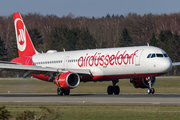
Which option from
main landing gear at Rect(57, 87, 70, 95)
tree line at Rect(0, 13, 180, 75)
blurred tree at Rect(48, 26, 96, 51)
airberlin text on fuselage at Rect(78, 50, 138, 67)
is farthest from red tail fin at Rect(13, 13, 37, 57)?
blurred tree at Rect(48, 26, 96, 51)

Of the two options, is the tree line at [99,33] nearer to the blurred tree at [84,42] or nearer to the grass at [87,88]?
the blurred tree at [84,42]

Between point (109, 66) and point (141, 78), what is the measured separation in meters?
3.54

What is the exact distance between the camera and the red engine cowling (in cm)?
3134

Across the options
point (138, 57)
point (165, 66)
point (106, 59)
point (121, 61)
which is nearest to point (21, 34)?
point (106, 59)

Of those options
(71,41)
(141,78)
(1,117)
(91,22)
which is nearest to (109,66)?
(141,78)

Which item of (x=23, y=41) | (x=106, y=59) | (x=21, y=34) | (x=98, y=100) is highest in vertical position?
(x=21, y=34)

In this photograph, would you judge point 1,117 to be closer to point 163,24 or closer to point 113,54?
point 113,54

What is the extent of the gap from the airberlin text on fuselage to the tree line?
4979 cm

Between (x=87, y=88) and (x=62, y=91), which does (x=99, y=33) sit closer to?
(x=87, y=88)

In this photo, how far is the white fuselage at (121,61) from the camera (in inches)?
1210

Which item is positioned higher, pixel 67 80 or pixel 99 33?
pixel 99 33

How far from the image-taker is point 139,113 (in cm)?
1683

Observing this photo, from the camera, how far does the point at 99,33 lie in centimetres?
13600

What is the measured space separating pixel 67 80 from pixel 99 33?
105m
